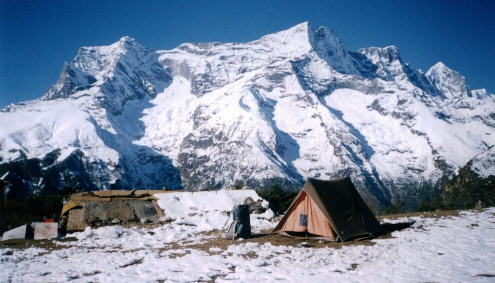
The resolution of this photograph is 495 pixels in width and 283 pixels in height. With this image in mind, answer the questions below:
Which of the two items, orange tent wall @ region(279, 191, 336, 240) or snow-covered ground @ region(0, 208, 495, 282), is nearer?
snow-covered ground @ region(0, 208, 495, 282)

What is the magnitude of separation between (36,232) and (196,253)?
14.5m

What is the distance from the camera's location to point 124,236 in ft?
87.3

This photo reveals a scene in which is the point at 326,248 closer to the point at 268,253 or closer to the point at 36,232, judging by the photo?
the point at 268,253

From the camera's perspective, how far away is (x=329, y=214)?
2264cm

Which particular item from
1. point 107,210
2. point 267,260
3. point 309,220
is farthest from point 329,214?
point 107,210

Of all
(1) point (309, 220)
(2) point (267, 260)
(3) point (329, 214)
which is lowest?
(2) point (267, 260)

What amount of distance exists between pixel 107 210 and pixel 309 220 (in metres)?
19.0

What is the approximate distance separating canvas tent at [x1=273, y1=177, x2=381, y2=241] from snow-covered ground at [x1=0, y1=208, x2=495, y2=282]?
175cm

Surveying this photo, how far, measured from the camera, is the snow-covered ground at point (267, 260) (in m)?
14.7

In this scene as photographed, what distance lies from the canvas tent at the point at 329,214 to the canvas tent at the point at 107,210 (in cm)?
1481

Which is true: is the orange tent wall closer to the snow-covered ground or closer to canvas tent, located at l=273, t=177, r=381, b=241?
canvas tent, located at l=273, t=177, r=381, b=241

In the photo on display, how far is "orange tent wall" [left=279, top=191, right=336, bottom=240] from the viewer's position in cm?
2303

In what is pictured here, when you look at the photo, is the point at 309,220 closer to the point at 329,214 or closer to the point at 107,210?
the point at 329,214

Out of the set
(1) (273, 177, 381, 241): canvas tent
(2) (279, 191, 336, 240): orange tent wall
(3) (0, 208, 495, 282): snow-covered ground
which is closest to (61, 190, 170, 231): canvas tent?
(3) (0, 208, 495, 282): snow-covered ground
